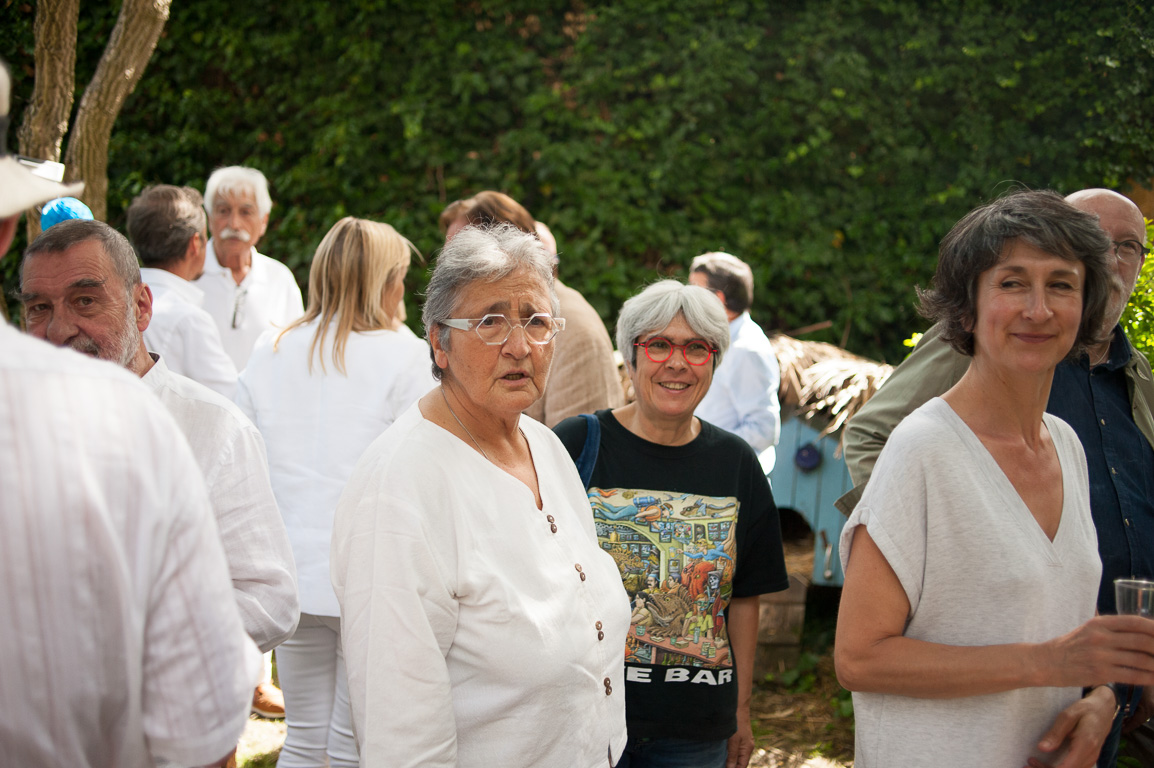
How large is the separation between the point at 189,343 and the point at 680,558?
2.17 m

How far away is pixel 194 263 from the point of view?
399 centimetres

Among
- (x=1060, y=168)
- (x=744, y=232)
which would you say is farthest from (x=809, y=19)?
(x=1060, y=168)

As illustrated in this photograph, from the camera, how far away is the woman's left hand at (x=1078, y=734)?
1812mm

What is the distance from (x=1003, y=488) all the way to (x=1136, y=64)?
6318 mm

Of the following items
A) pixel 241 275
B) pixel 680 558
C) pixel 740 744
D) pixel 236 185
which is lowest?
pixel 740 744

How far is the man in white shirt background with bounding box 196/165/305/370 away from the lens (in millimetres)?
4684

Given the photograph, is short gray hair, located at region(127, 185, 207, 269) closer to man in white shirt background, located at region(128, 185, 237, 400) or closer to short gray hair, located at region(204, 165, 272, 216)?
man in white shirt background, located at region(128, 185, 237, 400)

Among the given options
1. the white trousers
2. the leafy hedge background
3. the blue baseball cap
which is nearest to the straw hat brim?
the white trousers

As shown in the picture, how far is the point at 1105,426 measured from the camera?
2.39 meters

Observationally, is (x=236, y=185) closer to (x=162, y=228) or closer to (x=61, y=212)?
(x=162, y=228)

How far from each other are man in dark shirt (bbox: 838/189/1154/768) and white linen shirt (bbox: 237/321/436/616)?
163 cm

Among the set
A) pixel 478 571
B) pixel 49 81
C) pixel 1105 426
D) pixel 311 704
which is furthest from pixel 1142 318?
pixel 49 81

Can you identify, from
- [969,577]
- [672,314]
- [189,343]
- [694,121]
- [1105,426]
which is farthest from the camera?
[694,121]

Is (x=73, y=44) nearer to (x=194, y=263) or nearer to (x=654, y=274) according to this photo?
(x=194, y=263)
